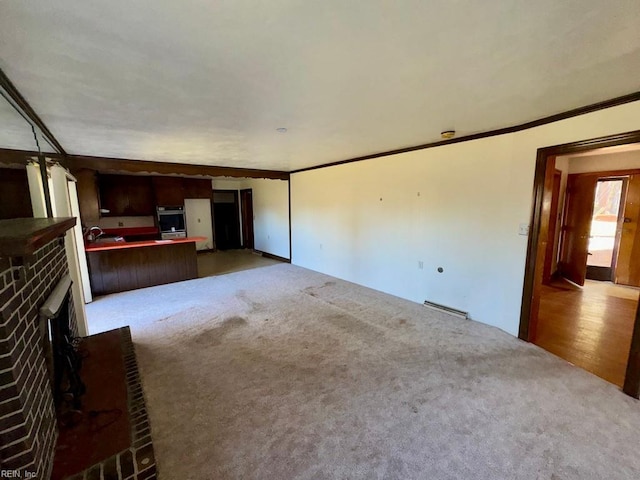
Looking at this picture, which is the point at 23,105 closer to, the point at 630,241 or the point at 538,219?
the point at 538,219

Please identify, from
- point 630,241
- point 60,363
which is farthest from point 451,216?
point 60,363

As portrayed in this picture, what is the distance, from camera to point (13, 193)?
4.54 meters

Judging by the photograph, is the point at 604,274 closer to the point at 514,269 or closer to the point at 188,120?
the point at 514,269

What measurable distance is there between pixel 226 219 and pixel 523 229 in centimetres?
786

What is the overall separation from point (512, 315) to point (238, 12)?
372 centimetres

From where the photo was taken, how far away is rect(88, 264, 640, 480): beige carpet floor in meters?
1.60

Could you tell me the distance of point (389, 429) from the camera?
1.83 metres

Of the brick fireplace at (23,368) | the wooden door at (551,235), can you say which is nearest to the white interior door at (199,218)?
the brick fireplace at (23,368)

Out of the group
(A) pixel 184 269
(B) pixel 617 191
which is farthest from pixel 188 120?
(B) pixel 617 191

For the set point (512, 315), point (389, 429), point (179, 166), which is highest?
point (179, 166)

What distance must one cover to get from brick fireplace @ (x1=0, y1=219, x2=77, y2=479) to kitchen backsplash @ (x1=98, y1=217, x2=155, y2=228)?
595 cm

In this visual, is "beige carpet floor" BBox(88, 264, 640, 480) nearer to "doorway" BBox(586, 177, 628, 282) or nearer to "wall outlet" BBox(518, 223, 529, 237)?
"wall outlet" BBox(518, 223, 529, 237)

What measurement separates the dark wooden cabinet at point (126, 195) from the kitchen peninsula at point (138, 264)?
6.00ft

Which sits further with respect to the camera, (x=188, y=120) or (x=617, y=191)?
(x=617, y=191)
